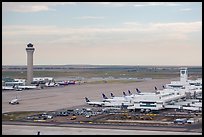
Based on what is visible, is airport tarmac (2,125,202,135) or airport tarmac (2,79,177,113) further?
airport tarmac (2,79,177,113)

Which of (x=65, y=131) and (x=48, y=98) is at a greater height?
(x=48, y=98)

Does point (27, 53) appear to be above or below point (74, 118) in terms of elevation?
above

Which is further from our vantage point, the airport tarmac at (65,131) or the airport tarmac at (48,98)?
the airport tarmac at (48,98)

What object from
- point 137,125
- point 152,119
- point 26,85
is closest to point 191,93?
point 152,119

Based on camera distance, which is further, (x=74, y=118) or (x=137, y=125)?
(x=74, y=118)

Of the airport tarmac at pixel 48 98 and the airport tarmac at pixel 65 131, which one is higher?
the airport tarmac at pixel 48 98

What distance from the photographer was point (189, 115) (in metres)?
25.5

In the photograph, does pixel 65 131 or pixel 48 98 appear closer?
pixel 65 131

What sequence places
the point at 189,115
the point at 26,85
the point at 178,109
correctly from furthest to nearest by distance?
the point at 26,85 < the point at 178,109 < the point at 189,115

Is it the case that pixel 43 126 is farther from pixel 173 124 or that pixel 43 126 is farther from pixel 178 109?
pixel 178 109

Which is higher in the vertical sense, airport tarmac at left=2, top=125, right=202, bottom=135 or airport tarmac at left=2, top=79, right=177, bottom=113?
airport tarmac at left=2, top=79, right=177, bottom=113

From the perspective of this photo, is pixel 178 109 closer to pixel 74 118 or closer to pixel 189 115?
pixel 189 115

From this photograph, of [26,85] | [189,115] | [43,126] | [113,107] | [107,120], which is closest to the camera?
[43,126]

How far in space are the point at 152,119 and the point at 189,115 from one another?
3310 mm
